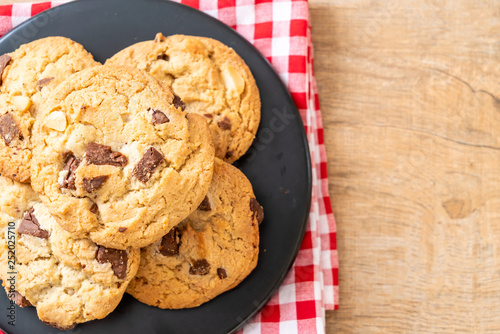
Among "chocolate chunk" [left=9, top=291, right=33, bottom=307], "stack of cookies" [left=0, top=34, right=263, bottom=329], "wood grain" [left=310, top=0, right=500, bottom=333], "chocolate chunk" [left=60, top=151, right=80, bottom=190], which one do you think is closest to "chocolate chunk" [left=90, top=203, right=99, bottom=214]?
"stack of cookies" [left=0, top=34, right=263, bottom=329]

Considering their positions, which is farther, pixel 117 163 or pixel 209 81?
pixel 209 81

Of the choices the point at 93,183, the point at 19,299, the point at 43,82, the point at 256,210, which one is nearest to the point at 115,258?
the point at 93,183

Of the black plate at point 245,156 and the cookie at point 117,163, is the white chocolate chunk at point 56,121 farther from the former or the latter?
the black plate at point 245,156

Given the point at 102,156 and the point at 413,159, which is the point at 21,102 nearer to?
the point at 102,156

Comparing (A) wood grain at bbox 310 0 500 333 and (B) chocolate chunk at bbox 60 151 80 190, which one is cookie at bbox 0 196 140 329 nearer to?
(B) chocolate chunk at bbox 60 151 80 190

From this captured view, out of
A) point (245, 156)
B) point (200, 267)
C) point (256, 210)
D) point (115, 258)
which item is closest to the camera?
point (115, 258)

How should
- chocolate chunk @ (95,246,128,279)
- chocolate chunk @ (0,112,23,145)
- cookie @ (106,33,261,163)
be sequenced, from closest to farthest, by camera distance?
chocolate chunk @ (95,246,128,279), chocolate chunk @ (0,112,23,145), cookie @ (106,33,261,163)

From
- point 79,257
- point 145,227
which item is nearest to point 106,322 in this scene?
point 79,257
